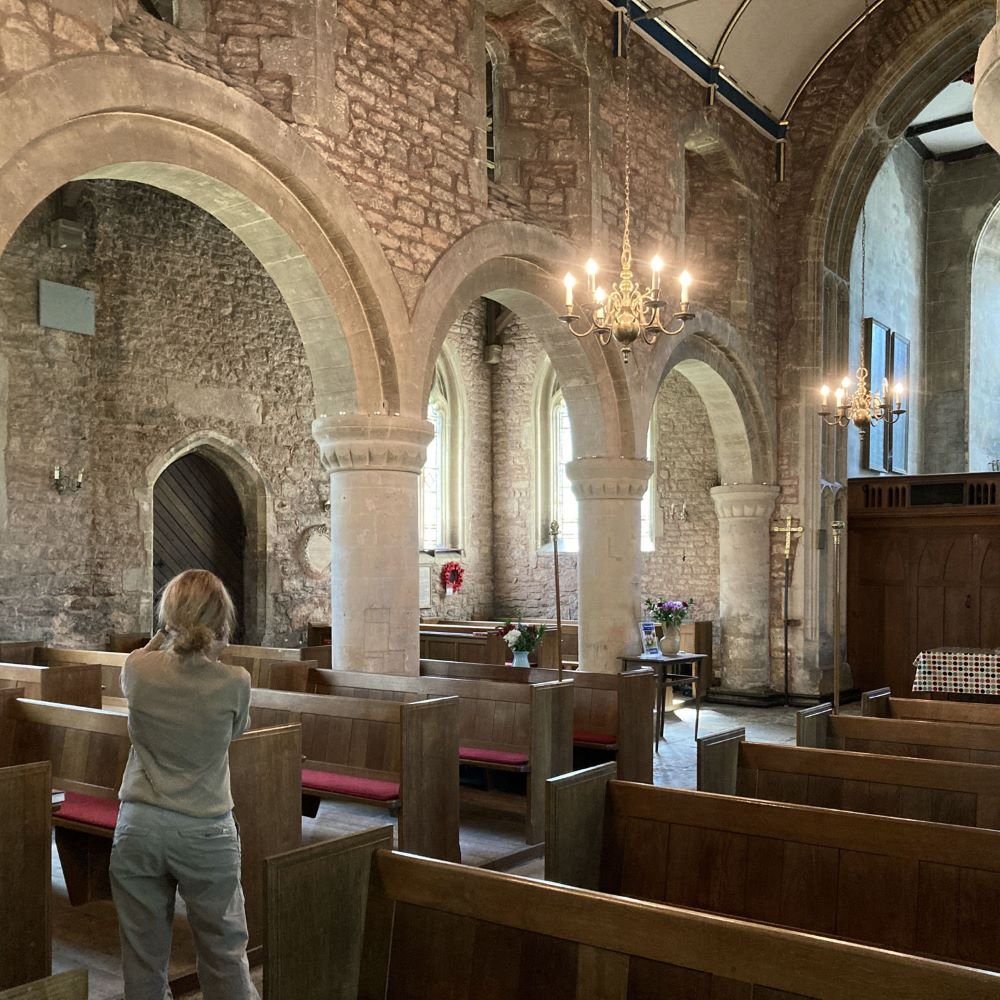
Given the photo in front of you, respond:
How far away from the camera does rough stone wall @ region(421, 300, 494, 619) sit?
15.8 metres

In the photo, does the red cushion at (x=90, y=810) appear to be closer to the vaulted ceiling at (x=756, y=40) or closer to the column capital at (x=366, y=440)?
the column capital at (x=366, y=440)

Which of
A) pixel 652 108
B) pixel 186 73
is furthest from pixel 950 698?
pixel 186 73

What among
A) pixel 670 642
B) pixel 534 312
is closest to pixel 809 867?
pixel 670 642

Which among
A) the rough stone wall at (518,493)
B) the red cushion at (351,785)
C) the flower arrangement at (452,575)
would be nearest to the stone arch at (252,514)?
the flower arrangement at (452,575)

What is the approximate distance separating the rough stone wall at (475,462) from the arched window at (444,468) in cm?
8

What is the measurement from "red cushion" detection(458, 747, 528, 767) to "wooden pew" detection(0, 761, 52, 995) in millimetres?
2780

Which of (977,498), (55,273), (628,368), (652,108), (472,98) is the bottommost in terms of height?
(977,498)

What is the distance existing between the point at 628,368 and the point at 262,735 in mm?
6835

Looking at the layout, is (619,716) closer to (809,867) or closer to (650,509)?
(809,867)

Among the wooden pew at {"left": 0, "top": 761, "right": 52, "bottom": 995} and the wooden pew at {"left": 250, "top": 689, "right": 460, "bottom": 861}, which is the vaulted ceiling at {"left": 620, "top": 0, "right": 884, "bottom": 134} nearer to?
the wooden pew at {"left": 250, "top": 689, "right": 460, "bottom": 861}

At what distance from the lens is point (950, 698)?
9.47m

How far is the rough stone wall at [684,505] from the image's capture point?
1450 centimetres

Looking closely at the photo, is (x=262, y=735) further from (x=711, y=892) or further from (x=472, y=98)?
(x=472, y=98)

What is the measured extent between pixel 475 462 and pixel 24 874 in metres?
12.6
